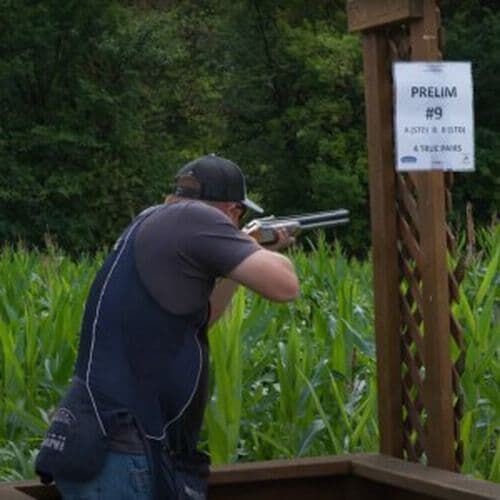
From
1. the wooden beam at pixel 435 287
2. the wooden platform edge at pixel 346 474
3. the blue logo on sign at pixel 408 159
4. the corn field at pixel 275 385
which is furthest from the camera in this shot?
the corn field at pixel 275 385

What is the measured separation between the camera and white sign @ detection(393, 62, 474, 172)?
464 cm

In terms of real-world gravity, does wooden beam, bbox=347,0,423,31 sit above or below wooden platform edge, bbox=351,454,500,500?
above

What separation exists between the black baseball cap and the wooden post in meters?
0.60

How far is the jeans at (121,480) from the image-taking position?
415cm

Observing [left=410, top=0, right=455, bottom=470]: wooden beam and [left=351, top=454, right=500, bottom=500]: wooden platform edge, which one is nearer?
[left=351, top=454, right=500, bottom=500]: wooden platform edge

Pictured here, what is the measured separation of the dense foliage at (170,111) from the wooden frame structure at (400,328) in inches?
1139

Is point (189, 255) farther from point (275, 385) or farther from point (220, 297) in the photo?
point (275, 385)

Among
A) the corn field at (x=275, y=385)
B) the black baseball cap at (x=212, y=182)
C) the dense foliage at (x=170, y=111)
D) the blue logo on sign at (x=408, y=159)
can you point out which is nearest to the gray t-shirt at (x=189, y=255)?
the black baseball cap at (x=212, y=182)

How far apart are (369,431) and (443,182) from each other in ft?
4.36

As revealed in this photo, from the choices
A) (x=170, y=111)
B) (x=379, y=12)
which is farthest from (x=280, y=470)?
(x=170, y=111)

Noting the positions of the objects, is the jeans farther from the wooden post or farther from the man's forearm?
the wooden post

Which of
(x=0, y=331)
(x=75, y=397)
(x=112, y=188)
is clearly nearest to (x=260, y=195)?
(x=112, y=188)

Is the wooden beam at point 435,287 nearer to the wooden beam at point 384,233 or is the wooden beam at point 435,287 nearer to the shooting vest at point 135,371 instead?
the wooden beam at point 384,233

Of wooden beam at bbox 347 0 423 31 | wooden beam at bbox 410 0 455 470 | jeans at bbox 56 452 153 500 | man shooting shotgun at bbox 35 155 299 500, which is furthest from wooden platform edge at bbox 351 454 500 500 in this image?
wooden beam at bbox 347 0 423 31
